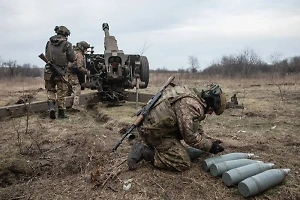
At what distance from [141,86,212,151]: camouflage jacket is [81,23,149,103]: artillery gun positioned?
17.7 feet

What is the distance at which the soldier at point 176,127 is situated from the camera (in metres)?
3.79

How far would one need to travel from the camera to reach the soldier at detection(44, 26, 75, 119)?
7.33m

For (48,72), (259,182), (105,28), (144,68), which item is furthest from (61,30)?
(259,182)

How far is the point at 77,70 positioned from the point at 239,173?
22.0 feet

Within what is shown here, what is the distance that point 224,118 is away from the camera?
7.62 meters

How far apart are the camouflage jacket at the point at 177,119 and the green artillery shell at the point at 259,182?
0.68m

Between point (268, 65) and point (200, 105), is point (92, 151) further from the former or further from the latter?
point (268, 65)

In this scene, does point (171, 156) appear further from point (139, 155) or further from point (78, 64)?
point (78, 64)

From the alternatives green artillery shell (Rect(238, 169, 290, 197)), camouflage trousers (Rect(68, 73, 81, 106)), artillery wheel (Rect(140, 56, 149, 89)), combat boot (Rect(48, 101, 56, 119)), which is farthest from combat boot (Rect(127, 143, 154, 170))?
artillery wheel (Rect(140, 56, 149, 89))

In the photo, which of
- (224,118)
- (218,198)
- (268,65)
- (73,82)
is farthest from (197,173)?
(268,65)

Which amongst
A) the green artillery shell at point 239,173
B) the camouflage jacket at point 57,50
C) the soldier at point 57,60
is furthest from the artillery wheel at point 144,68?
the green artillery shell at point 239,173

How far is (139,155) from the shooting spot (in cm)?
406

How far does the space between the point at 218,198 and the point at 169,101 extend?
1202 mm

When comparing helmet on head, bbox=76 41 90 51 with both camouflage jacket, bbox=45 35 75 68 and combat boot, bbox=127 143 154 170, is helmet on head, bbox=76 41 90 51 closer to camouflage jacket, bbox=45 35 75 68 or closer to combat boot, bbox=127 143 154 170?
camouflage jacket, bbox=45 35 75 68
